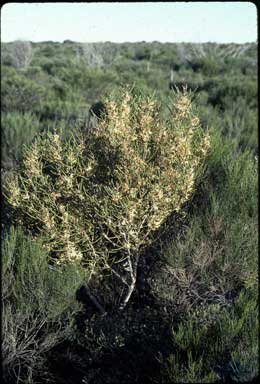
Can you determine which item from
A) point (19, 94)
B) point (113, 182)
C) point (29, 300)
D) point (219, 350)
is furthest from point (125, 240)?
point (19, 94)

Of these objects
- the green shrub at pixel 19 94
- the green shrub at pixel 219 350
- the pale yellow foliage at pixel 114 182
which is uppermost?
the green shrub at pixel 19 94

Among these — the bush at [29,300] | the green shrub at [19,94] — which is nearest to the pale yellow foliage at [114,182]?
the bush at [29,300]

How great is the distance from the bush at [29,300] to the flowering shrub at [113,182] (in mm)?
228

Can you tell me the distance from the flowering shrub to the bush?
0.75 ft

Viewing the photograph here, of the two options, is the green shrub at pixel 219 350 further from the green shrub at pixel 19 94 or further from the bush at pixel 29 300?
the green shrub at pixel 19 94

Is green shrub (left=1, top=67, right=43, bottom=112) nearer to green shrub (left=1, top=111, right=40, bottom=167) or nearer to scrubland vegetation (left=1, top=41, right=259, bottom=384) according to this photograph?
green shrub (left=1, top=111, right=40, bottom=167)

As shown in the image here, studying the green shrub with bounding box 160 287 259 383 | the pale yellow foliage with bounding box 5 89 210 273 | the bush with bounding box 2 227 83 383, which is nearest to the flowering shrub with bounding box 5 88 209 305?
the pale yellow foliage with bounding box 5 89 210 273

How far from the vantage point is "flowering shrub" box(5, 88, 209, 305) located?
530cm

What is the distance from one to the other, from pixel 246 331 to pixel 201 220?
147 cm

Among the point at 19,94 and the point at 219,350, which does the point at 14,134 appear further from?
the point at 219,350

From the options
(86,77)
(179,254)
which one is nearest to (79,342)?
(179,254)

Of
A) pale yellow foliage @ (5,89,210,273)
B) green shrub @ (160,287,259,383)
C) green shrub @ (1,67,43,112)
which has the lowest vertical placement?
green shrub @ (160,287,259,383)

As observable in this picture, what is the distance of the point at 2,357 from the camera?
16.9ft

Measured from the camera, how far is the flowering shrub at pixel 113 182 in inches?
209
